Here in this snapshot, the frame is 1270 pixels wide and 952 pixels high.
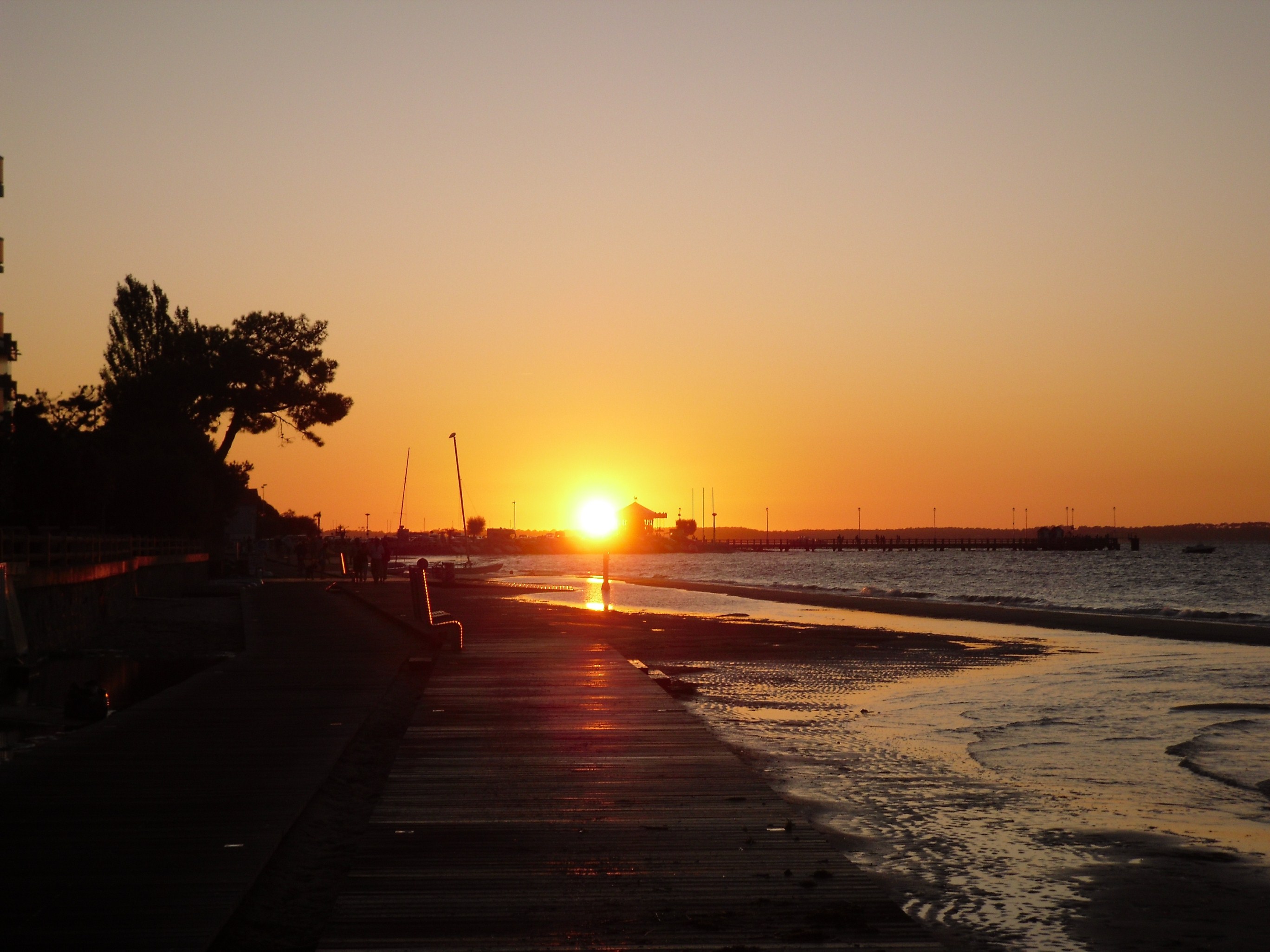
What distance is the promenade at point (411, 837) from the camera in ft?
17.3

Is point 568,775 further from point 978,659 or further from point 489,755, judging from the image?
point 978,659

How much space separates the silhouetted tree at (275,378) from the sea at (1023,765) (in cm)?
3773

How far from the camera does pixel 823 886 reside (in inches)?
234

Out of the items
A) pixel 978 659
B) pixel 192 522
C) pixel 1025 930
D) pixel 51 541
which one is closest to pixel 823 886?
pixel 1025 930

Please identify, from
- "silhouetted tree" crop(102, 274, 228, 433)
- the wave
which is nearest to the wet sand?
the wave

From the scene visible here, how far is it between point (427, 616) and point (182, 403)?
1530 inches

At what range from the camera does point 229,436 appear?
56.5 metres

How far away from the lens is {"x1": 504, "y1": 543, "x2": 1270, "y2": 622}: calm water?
2130 inches

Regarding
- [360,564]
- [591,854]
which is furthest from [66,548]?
[360,564]

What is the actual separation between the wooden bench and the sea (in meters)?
4.04

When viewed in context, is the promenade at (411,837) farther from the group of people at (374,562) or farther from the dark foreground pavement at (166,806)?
the group of people at (374,562)

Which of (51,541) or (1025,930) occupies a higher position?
(51,541)

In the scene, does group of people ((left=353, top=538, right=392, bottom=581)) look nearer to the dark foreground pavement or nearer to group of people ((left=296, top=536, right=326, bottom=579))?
group of people ((left=296, top=536, right=326, bottom=579))

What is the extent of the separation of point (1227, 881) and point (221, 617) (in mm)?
25394
